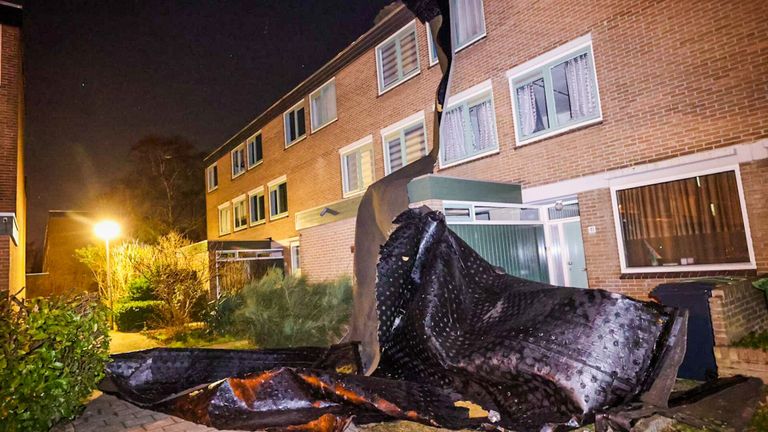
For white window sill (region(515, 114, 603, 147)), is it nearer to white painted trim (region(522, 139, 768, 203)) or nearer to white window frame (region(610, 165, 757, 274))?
white painted trim (region(522, 139, 768, 203))

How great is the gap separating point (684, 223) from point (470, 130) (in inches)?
195

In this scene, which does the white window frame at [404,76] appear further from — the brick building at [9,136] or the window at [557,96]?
the brick building at [9,136]

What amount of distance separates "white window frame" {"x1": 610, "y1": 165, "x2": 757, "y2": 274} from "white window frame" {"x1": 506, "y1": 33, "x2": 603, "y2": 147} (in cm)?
135

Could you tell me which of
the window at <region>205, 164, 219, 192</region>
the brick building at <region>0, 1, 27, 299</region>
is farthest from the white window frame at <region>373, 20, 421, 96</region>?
the window at <region>205, 164, 219, 192</region>

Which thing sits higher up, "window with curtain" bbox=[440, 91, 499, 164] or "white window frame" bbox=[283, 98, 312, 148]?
"white window frame" bbox=[283, 98, 312, 148]

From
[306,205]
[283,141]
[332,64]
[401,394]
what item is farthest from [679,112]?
[283,141]

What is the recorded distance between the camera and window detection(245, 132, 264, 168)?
19531 mm

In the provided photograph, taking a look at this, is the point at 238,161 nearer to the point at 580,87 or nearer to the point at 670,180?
the point at 580,87

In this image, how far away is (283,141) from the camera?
17.7 m

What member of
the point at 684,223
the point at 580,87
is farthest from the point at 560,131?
the point at 684,223

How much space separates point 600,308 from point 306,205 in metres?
13.9

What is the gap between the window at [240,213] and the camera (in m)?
21.0

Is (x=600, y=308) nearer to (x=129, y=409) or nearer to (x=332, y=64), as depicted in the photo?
(x=129, y=409)

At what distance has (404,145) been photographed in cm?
1205
